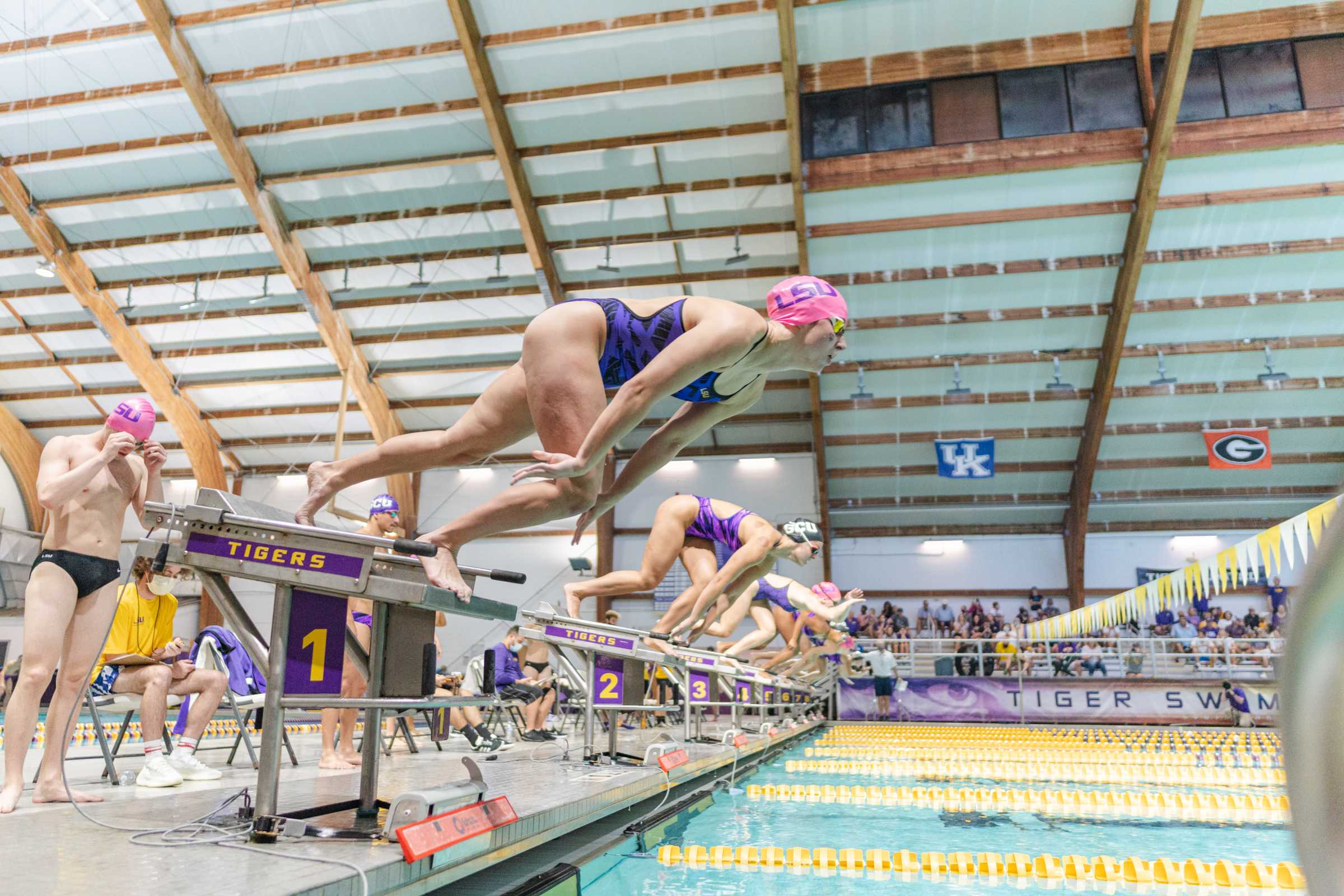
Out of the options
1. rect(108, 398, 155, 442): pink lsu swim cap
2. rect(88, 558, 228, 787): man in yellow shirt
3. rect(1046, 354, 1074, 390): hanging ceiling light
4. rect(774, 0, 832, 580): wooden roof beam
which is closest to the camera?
rect(108, 398, 155, 442): pink lsu swim cap

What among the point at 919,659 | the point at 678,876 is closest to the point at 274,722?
the point at 678,876

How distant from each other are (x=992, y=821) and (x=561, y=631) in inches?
114

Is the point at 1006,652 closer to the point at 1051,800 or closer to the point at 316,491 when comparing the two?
the point at 1051,800

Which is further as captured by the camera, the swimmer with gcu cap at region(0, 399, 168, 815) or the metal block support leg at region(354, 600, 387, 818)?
the swimmer with gcu cap at region(0, 399, 168, 815)

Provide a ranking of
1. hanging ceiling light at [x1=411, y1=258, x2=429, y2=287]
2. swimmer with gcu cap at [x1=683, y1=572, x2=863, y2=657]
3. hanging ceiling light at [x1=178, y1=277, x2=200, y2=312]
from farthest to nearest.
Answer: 1. hanging ceiling light at [x1=178, y1=277, x2=200, y2=312]
2. hanging ceiling light at [x1=411, y1=258, x2=429, y2=287]
3. swimmer with gcu cap at [x1=683, y1=572, x2=863, y2=657]

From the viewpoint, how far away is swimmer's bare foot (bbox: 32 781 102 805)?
327cm

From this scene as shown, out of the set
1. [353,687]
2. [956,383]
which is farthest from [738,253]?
[353,687]

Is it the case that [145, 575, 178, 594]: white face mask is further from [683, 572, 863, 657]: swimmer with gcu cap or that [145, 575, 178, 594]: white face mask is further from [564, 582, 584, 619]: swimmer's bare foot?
[683, 572, 863, 657]: swimmer with gcu cap

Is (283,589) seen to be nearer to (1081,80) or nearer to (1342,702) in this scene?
(1342,702)

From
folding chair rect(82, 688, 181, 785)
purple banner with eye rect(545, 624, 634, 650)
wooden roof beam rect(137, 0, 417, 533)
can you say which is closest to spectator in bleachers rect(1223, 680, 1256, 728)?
purple banner with eye rect(545, 624, 634, 650)

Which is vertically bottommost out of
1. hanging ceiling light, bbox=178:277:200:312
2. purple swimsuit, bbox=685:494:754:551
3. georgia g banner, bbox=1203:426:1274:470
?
purple swimsuit, bbox=685:494:754:551

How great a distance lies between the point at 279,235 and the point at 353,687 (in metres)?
14.6

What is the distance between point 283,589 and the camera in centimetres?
253

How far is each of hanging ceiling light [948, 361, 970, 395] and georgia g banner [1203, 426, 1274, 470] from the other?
5.46 meters
